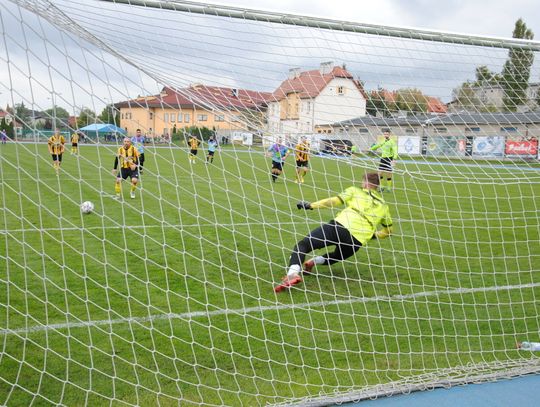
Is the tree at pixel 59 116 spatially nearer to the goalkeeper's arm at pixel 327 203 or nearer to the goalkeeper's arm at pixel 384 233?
the goalkeeper's arm at pixel 327 203

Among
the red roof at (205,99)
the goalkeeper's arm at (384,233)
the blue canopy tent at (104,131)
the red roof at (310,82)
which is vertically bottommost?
the goalkeeper's arm at (384,233)

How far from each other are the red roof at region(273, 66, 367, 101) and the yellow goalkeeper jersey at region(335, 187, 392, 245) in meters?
1.09

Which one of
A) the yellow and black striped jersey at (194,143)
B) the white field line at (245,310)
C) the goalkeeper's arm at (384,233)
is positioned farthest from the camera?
the goalkeeper's arm at (384,233)

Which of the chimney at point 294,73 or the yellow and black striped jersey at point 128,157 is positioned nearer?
the yellow and black striped jersey at point 128,157

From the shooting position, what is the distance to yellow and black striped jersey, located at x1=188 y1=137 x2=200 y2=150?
4.12 metres

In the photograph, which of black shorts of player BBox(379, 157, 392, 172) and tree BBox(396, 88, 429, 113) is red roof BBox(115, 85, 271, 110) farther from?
tree BBox(396, 88, 429, 113)

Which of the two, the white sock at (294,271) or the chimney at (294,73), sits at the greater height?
the chimney at (294,73)

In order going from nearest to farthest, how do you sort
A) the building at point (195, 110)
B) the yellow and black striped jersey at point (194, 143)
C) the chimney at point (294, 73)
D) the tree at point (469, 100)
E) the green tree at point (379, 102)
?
the building at point (195, 110)
the yellow and black striped jersey at point (194, 143)
the chimney at point (294, 73)
the green tree at point (379, 102)
the tree at point (469, 100)

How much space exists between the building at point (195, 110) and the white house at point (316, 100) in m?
0.18

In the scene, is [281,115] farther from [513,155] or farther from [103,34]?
[513,155]

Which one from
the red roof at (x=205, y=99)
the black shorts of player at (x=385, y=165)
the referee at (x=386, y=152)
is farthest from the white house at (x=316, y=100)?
the black shorts of player at (x=385, y=165)

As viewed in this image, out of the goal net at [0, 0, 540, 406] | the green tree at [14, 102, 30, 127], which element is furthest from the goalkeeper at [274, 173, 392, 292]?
the green tree at [14, 102, 30, 127]

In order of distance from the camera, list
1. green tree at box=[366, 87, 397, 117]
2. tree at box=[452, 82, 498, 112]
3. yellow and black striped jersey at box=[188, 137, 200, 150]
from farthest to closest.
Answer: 1. tree at box=[452, 82, 498, 112]
2. green tree at box=[366, 87, 397, 117]
3. yellow and black striped jersey at box=[188, 137, 200, 150]

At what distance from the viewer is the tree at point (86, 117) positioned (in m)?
3.59
